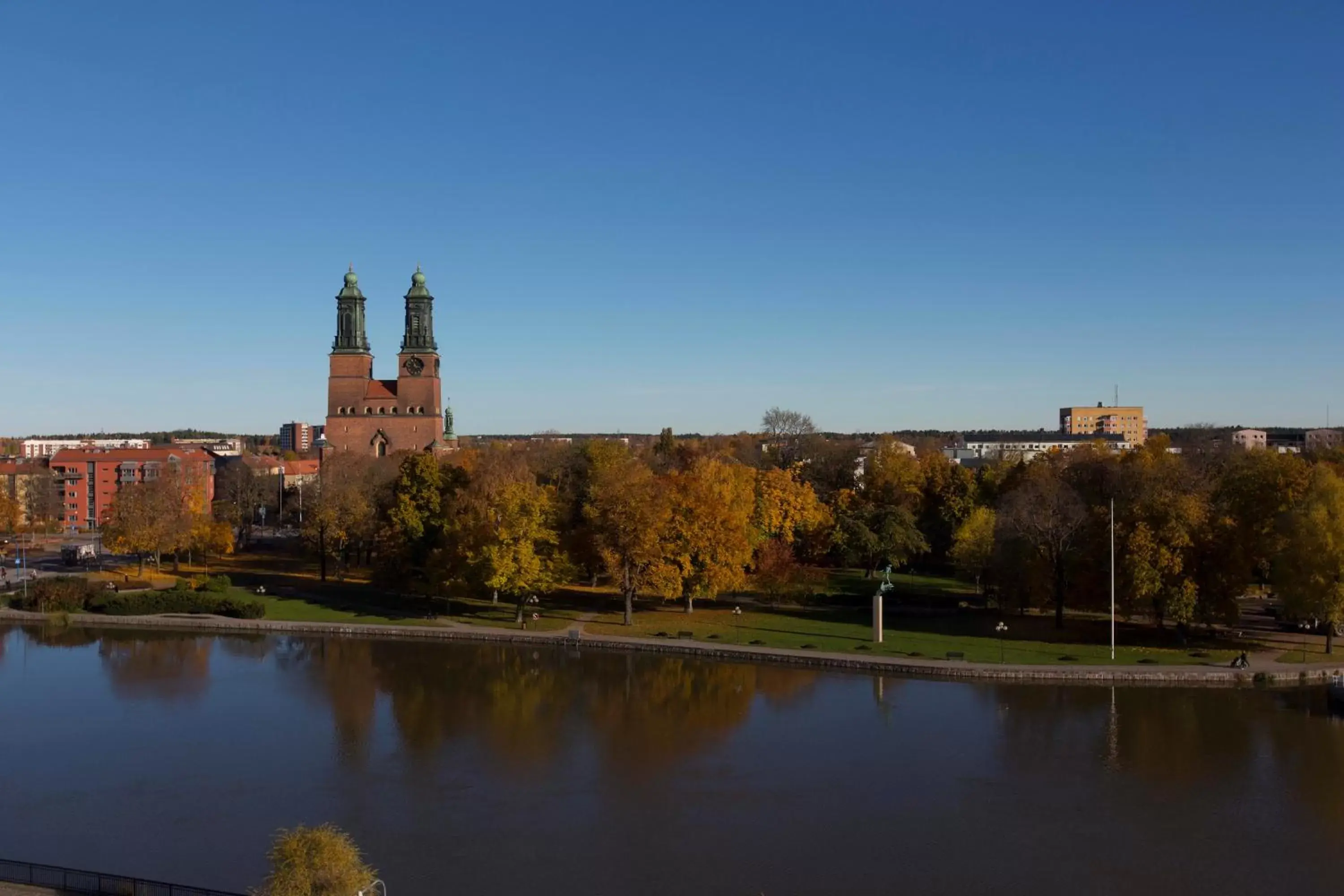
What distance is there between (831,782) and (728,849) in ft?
14.7

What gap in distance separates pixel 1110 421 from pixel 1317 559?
133294 mm

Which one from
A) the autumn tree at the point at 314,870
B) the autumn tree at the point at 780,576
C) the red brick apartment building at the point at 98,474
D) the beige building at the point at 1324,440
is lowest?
the autumn tree at the point at 314,870

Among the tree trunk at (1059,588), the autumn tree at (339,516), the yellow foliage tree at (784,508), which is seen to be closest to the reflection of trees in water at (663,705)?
the tree trunk at (1059,588)

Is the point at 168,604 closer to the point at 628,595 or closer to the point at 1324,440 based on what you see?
the point at 628,595

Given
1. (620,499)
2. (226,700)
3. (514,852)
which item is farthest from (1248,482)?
(226,700)

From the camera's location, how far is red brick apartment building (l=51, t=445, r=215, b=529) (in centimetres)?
8262

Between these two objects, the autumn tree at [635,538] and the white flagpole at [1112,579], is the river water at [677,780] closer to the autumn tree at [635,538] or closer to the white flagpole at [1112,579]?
the white flagpole at [1112,579]

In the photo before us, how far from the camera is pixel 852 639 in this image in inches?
1519

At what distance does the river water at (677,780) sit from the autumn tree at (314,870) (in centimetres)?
365

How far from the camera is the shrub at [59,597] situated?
1769 inches

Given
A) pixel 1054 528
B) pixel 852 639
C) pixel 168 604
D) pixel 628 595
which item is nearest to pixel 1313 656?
pixel 1054 528

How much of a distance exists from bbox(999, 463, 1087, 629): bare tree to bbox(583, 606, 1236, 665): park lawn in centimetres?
318

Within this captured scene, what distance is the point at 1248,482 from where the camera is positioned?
3972 centimetres

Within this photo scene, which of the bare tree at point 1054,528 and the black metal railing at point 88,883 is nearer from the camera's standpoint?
the black metal railing at point 88,883
